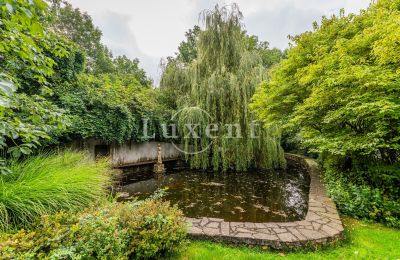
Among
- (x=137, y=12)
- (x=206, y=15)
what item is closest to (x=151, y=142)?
(x=137, y=12)

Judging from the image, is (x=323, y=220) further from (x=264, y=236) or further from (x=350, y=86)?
(x=350, y=86)

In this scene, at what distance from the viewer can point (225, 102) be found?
9.20 m

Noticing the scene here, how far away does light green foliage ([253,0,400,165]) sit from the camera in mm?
3750

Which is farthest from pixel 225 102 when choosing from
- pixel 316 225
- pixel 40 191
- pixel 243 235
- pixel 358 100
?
pixel 40 191

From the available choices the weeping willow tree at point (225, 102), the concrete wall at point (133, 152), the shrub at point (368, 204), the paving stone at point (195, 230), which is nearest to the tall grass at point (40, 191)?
the paving stone at point (195, 230)

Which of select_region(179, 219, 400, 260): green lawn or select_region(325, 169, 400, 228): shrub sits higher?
select_region(325, 169, 400, 228): shrub

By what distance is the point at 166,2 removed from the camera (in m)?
8.02

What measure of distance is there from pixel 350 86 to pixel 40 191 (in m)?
5.89

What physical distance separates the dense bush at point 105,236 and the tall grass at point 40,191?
1.13 ft

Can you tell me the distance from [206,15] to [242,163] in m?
7.17

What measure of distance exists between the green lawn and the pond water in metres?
1.50

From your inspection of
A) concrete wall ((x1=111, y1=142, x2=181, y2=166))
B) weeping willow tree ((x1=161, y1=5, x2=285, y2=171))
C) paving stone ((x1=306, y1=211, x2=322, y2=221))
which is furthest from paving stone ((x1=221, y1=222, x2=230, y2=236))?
concrete wall ((x1=111, y1=142, x2=181, y2=166))

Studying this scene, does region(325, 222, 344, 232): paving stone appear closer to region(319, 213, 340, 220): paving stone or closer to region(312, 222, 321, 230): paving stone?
region(312, 222, 321, 230): paving stone

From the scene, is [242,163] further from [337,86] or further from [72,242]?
[72,242]
